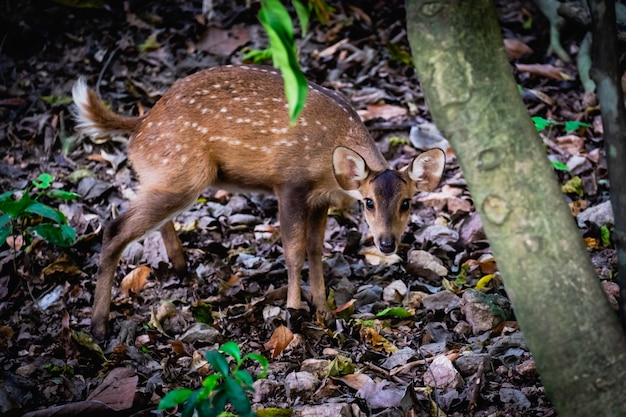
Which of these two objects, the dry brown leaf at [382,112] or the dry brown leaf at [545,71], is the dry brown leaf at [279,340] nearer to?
the dry brown leaf at [382,112]

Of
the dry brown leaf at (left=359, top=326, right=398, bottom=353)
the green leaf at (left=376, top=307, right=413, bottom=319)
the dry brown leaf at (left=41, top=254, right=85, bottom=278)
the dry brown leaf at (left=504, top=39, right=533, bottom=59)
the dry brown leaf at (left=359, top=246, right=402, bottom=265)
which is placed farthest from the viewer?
the dry brown leaf at (left=504, top=39, right=533, bottom=59)

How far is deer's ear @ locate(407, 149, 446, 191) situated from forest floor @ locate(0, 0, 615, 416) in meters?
0.62

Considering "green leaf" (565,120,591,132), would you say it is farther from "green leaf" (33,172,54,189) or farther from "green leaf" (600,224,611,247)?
"green leaf" (33,172,54,189)

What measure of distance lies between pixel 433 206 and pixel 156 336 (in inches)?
107

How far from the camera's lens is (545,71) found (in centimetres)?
782

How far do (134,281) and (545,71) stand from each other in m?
4.85

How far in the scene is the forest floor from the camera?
3.73m

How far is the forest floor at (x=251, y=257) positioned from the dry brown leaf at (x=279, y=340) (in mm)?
10

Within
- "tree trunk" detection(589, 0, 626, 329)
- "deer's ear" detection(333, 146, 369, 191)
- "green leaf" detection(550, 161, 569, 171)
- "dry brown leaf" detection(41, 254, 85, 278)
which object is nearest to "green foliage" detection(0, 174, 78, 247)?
"dry brown leaf" detection(41, 254, 85, 278)

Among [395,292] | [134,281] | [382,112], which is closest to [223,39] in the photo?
[382,112]

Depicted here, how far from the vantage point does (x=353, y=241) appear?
576 cm

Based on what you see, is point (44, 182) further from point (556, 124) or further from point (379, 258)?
point (556, 124)

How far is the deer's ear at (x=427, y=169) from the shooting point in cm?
491

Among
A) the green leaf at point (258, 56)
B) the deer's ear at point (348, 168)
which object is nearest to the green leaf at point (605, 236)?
the deer's ear at point (348, 168)
